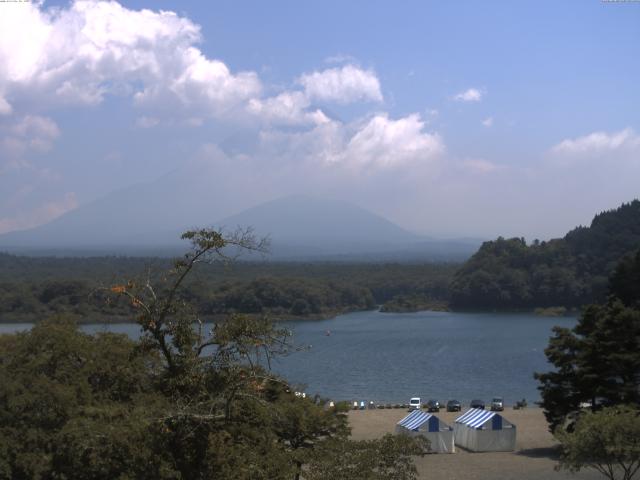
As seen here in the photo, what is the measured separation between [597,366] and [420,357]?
21.7m

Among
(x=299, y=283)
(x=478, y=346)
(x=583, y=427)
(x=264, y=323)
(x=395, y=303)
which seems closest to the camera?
(x=264, y=323)

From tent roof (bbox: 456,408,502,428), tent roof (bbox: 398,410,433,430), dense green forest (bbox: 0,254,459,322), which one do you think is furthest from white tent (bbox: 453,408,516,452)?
dense green forest (bbox: 0,254,459,322)

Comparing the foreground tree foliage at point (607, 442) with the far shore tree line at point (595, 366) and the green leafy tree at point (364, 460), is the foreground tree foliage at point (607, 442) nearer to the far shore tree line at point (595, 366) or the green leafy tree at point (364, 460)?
the far shore tree line at point (595, 366)

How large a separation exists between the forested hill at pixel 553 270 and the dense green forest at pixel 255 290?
4.23m

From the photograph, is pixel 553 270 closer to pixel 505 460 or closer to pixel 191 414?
pixel 505 460

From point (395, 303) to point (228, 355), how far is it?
2212 inches

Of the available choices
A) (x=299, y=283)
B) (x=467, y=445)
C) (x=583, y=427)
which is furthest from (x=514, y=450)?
(x=299, y=283)

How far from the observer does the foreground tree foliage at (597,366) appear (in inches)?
549

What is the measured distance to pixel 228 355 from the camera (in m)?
5.47

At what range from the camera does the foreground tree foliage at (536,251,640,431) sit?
14.0m

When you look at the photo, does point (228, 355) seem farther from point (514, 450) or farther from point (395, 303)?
point (395, 303)

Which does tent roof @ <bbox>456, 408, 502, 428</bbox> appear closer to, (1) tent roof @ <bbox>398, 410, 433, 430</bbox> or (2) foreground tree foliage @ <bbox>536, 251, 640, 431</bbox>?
(1) tent roof @ <bbox>398, 410, 433, 430</bbox>

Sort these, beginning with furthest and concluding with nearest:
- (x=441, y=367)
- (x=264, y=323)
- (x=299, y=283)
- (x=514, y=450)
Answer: (x=299, y=283) → (x=441, y=367) → (x=514, y=450) → (x=264, y=323)

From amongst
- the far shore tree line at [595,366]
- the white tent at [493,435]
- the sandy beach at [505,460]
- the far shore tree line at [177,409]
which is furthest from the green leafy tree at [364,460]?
the white tent at [493,435]
